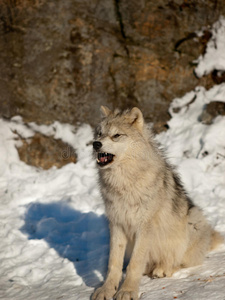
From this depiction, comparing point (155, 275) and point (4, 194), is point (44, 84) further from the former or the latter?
point (155, 275)

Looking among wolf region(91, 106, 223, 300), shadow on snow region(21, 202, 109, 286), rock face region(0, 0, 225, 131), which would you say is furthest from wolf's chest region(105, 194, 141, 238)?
rock face region(0, 0, 225, 131)

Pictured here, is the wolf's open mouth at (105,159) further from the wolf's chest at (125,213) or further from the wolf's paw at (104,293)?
the wolf's paw at (104,293)

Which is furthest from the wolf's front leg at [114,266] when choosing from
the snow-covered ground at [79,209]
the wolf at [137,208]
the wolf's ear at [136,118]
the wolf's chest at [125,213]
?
→ the wolf's ear at [136,118]

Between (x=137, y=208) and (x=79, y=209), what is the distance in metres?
2.74

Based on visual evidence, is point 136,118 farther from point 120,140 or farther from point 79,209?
point 79,209

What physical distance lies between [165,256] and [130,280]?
0.75 metres

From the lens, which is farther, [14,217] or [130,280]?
[14,217]

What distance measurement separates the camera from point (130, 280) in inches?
156

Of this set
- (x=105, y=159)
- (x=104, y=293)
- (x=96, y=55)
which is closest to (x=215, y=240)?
(x=104, y=293)

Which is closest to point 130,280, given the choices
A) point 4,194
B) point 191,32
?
point 4,194

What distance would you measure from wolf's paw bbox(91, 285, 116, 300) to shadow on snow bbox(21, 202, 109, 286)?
1.52ft

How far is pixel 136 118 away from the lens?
4.42 meters

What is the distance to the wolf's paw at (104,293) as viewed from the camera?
3.89 meters

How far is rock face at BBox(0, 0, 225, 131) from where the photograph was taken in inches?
332
